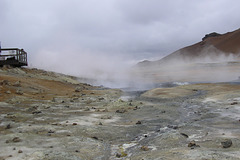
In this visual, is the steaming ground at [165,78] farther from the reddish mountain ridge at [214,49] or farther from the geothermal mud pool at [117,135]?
the reddish mountain ridge at [214,49]

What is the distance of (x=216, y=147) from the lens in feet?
17.9

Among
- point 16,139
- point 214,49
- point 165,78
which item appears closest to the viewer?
point 16,139

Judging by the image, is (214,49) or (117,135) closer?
(117,135)

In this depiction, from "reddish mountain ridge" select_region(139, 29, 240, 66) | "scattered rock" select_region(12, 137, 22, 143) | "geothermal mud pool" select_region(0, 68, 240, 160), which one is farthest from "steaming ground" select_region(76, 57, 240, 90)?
"reddish mountain ridge" select_region(139, 29, 240, 66)

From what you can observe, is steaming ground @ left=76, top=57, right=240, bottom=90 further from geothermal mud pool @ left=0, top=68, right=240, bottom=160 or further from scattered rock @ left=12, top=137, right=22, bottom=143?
scattered rock @ left=12, top=137, right=22, bottom=143

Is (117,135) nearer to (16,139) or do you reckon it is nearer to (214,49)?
(16,139)

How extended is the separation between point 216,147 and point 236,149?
495 mm

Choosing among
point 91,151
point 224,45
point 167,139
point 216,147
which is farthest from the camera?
point 224,45

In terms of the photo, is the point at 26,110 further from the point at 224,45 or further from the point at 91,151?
the point at 224,45

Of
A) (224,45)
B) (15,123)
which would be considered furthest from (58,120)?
(224,45)

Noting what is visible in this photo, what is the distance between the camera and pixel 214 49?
341 ft

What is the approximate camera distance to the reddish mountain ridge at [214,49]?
95.3 meters

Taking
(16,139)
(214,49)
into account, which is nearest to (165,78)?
(16,139)

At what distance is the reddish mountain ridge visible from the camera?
9531 cm
